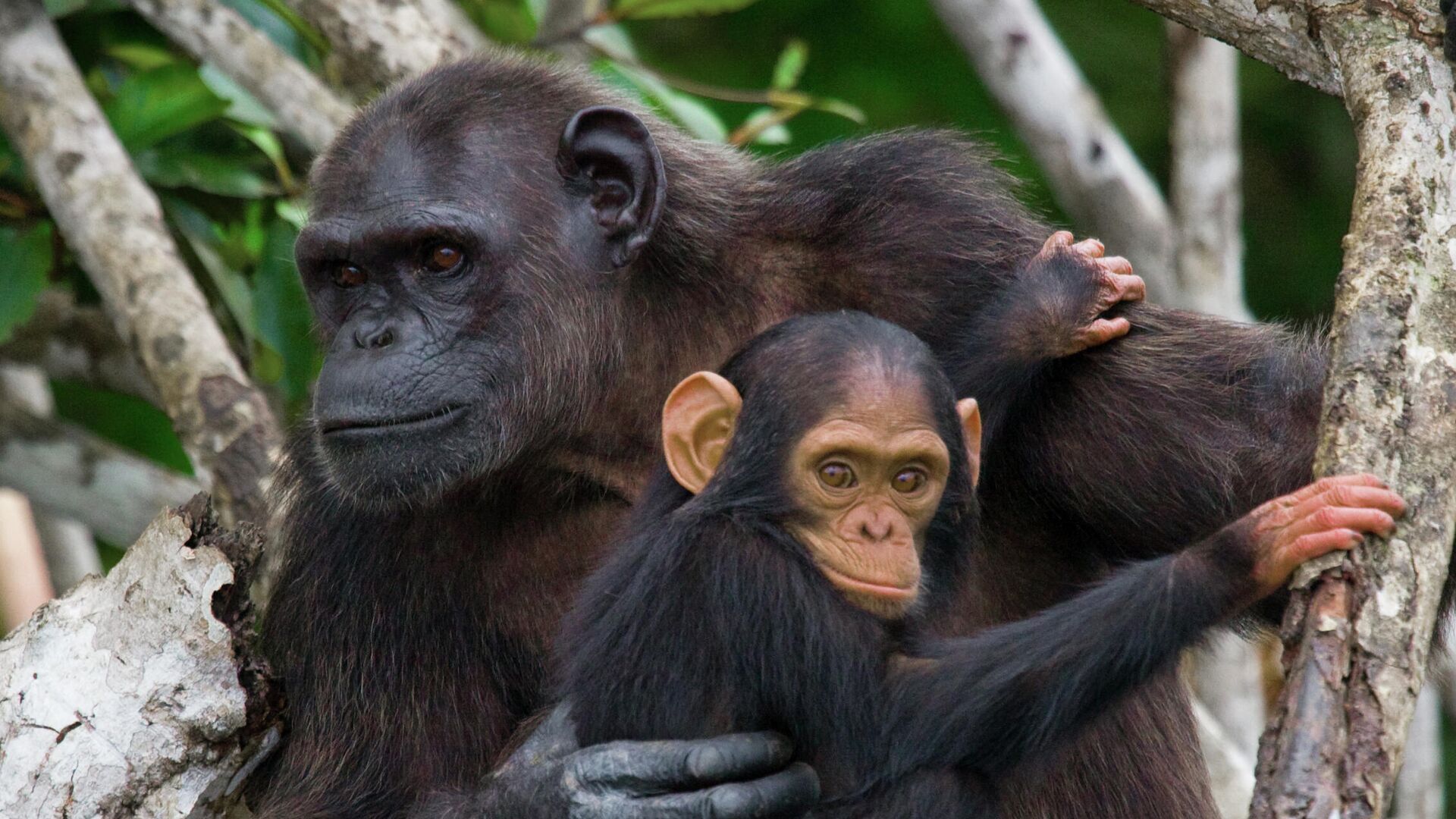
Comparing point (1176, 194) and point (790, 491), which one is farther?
point (1176, 194)

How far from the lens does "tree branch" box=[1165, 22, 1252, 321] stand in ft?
24.0

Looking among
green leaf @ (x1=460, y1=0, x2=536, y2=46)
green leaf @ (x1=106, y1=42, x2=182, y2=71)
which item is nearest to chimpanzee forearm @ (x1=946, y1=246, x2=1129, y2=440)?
green leaf @ (x1=460, y1=0, x2=536, y2=46)

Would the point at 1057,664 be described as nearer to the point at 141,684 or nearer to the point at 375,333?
the point at 375,333

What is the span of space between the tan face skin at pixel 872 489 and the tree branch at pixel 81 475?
12.0ft

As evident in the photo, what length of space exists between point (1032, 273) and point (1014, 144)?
6063 millimetres

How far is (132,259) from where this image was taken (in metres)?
5.29

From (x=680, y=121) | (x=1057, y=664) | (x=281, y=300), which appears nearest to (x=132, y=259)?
(x=281, y=300)

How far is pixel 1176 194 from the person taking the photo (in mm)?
7461

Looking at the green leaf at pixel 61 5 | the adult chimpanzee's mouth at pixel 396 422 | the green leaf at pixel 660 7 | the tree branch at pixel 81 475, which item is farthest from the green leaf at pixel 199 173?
the adult chimpanzee's mouth at pixel 396 422

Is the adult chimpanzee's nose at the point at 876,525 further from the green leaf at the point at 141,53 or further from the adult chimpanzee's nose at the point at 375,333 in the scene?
the green leaf at the point at 141,53

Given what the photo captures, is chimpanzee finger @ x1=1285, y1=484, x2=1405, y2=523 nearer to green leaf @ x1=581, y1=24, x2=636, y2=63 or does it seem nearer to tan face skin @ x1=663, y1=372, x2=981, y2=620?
tan face skin @ x1=663, y1=372, x2=981, y2=620

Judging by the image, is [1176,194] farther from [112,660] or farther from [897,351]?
[112,660]

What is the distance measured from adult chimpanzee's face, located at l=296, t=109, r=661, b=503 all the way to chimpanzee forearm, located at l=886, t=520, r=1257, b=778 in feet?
4.11

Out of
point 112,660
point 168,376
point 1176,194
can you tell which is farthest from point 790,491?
point 1176,194
